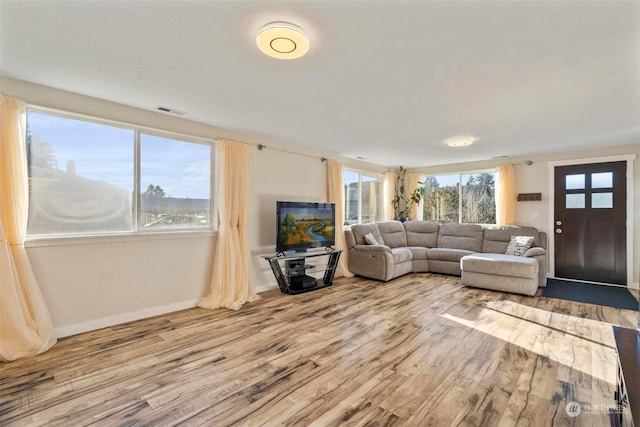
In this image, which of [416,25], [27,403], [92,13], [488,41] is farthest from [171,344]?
[488,41]

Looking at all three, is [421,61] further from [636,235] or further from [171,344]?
[636,235]

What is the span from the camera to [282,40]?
1814 millimetres

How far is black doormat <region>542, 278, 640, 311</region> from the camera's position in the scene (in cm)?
378

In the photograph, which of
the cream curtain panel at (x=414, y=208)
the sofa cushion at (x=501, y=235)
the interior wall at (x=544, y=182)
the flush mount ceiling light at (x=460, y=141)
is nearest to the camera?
the flush mount ceiling light at (x=460, y=141)

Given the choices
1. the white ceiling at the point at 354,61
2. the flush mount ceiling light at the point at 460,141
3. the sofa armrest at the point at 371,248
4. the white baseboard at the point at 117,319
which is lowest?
the white baseboard at the point at 117,319

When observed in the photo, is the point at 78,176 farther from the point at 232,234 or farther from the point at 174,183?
the point at 232,234

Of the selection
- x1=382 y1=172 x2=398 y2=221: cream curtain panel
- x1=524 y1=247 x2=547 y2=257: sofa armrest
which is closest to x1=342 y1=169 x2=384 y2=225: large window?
x1=382 y1=172 x2=398 y2=221: cream curtain panel

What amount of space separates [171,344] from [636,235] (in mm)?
6707

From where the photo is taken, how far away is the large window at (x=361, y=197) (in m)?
6.07

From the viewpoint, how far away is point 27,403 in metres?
1.81

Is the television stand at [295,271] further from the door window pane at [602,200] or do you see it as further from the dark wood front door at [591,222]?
the door window pane at [602,200]

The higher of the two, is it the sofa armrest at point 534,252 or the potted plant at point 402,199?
the potted plant at point 402,199

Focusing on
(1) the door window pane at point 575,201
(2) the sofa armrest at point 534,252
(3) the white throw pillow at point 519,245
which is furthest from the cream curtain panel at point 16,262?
(1) the door window pane at point 575,201

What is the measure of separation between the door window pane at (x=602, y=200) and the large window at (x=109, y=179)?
20.6 ft
